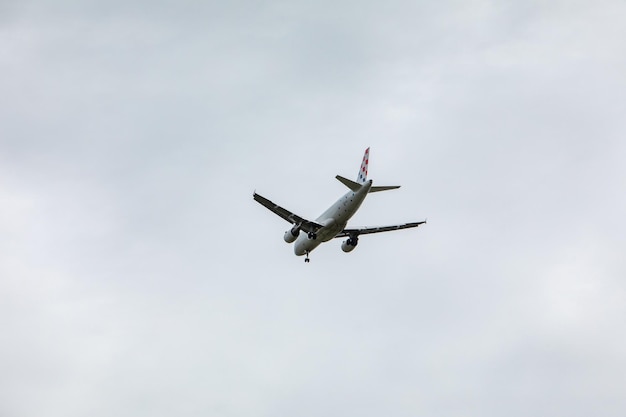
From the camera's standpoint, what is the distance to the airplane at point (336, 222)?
81688mm

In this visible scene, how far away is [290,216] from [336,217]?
185 inches

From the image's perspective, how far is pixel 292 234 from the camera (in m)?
89.2

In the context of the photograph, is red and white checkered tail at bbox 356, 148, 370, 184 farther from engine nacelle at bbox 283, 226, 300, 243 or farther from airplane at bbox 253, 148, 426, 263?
engine nacelle at bbox 283, 226, 300, 243

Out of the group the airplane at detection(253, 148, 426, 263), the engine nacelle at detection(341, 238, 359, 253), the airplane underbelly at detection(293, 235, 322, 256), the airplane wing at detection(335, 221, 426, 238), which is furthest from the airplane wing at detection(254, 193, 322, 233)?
the engine nacelle at detection(341, 238, 359, 253)

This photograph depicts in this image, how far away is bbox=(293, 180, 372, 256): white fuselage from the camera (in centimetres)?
8194

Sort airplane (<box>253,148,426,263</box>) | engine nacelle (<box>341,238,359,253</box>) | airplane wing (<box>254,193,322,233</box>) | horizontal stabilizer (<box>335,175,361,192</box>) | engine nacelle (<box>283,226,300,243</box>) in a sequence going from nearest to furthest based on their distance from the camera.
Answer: horizontal stabilizer (<box>335,175,361,192</box>)
airplane (<box>253,148,426,263</box>)
airplane wing (<box>254,193,322,233</box>)
engine nacelle (<box>283,226,300,243</box>)
engine nacelle (<box>341,238,359,253</box>)

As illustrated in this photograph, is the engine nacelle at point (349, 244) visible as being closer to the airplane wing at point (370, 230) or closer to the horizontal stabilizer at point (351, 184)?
the airplane wing at point (370, 230)

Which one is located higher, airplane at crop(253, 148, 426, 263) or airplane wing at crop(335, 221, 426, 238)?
airplane wing at crop(335, 221, 426, 238)

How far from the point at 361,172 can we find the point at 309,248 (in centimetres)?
1019

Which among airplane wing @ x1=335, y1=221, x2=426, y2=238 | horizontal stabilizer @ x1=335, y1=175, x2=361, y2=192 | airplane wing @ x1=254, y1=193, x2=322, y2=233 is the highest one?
airplane wing @ x1=335, y1=221, x2=426, y2=238

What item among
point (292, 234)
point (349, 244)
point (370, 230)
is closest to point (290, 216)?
point (292, 234)

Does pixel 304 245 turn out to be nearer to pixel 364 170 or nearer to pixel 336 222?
pixel 336 222

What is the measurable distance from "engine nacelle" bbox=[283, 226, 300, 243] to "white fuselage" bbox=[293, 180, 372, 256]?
4.54 feet

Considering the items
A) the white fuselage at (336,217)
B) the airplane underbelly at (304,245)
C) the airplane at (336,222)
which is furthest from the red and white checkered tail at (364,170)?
the airplane underbelly at (304,245)
